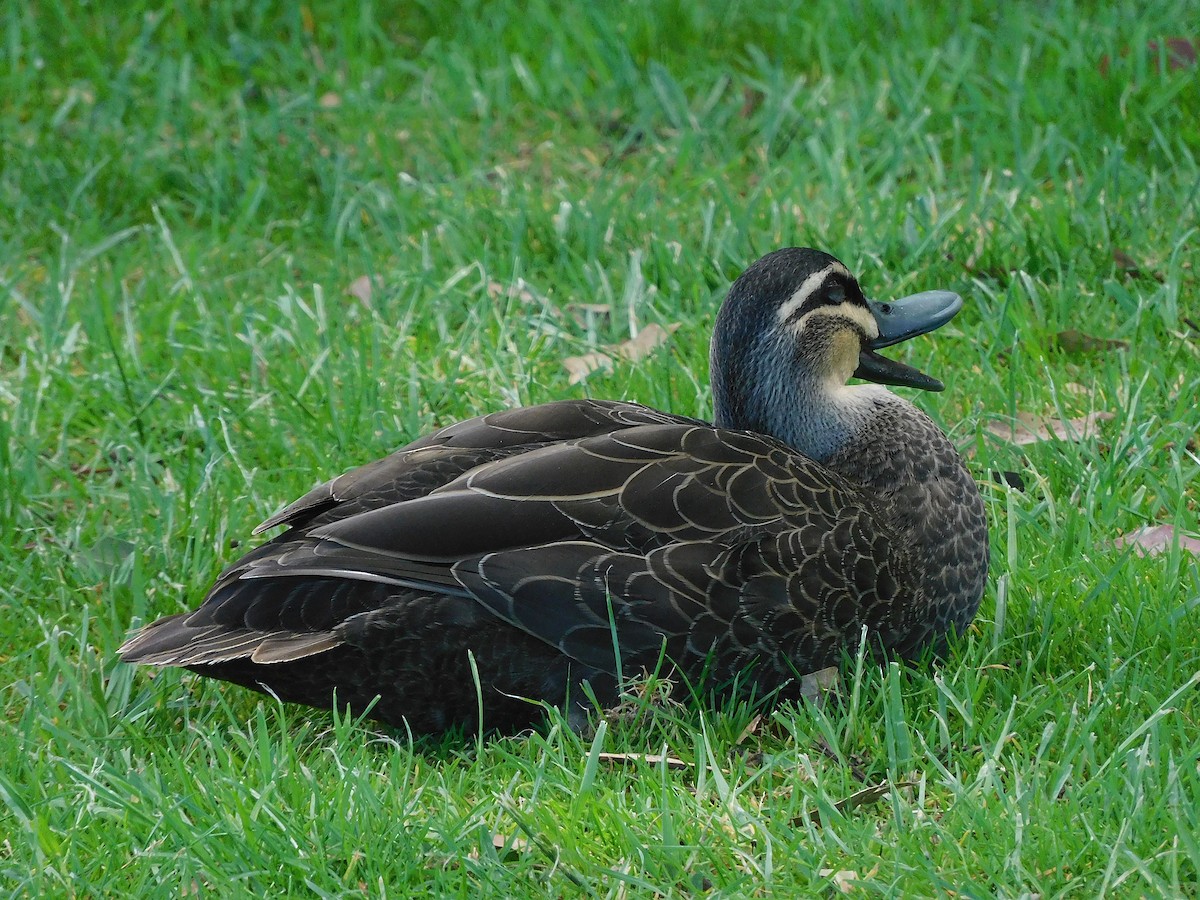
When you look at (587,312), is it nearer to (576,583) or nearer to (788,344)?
(788,344)

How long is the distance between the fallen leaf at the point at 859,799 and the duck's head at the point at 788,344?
1011mm

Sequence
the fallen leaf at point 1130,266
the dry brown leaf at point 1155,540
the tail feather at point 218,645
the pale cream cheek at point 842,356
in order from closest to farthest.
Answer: the tail feather at point 218,645, the dry brown leaf at point 1155,540, the pale cream cheek at point 842,356, the fallen leaf at point 1130,266

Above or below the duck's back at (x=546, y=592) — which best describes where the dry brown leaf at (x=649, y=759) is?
below

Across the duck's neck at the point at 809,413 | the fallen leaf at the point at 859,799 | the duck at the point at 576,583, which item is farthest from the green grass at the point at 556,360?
the duck's neck at the point at 809,413

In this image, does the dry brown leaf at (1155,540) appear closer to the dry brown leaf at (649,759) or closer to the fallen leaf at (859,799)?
the fallen leaf at (859,799)

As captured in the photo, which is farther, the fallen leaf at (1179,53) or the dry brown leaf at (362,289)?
the fallen leaf at (1179,53)

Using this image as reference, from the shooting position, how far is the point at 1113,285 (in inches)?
186

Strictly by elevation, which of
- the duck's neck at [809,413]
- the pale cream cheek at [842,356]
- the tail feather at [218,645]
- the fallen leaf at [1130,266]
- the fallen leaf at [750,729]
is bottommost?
the fallen leaf at [750,729]

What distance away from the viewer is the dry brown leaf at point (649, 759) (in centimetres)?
302

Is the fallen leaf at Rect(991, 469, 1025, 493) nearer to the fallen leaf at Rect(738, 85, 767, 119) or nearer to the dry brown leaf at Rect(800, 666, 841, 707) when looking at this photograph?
the dry brown leaf at Rect(800, 666, 841, 707)

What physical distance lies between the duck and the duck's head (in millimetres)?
221

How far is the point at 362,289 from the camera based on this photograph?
539 centimetres

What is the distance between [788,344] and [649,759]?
1.10 m

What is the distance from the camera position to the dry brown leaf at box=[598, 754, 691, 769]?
9.91ft
